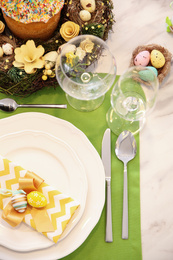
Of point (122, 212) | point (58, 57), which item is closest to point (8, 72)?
point (58, 57)

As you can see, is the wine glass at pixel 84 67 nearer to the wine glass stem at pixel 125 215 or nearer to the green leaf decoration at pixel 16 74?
the green leaf decoration at pixel 16 74

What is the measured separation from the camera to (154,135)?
2.90 ft

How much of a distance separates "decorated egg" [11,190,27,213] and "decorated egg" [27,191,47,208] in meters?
0.01

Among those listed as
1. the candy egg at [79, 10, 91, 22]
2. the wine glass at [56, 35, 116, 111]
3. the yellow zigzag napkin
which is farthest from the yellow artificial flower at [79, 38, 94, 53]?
the yellow zigzag napkin

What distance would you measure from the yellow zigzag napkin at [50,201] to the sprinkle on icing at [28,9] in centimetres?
38

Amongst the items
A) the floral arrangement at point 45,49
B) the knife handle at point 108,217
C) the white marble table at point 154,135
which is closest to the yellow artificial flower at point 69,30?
the floral arrangement at point 45,49

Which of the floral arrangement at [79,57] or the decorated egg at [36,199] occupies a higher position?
the floral arrangement at [79,57]

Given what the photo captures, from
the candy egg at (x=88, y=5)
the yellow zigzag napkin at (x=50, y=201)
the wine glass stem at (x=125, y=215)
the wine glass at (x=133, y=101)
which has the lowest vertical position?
the wine glass stem at (x=125, y=215)

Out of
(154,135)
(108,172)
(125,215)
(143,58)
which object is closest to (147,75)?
(143,58)

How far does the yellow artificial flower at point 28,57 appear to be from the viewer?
0.82 meters

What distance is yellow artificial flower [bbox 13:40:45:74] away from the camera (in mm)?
816

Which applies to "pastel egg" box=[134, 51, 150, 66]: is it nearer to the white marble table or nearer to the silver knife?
the white marble table

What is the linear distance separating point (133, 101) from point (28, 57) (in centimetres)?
33

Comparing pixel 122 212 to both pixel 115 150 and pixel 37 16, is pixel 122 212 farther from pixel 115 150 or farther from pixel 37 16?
pixel 37 16
